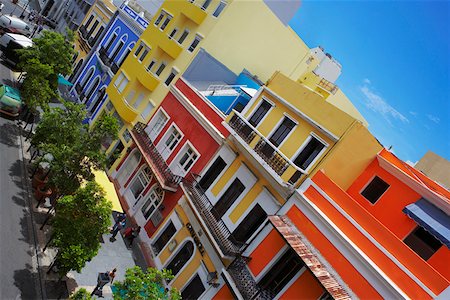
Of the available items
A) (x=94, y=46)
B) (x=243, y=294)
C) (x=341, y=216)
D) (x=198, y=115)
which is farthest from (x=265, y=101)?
(x=94, y=46)

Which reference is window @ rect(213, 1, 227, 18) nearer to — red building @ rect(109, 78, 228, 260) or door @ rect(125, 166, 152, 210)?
red building @ rect(109, 78, 228, 260)

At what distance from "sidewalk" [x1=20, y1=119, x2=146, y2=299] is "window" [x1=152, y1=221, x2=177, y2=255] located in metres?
1.23

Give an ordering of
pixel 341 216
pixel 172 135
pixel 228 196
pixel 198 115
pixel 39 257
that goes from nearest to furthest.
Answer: pixel 341 216
pixel 39 257
pixel 228 196
pixel 198 115
pixel 172 135

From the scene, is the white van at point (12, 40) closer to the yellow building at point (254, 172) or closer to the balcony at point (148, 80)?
the balcony at point (148, 80)

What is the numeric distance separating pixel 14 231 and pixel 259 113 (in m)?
15.7

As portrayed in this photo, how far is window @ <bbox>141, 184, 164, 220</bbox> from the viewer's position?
25400mm

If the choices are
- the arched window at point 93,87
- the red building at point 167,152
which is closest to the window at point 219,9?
Answer: the red building at point 167,152

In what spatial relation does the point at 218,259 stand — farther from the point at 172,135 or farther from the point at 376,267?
the point at 172,135

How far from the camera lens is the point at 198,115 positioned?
24.6 m

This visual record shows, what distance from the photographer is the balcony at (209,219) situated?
18328 millimetres

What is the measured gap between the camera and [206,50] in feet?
92.6

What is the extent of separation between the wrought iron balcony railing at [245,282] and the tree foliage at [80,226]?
6.85 metres

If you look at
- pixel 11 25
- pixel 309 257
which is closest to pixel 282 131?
pixel 309 257

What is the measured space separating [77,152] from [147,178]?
7175mm
